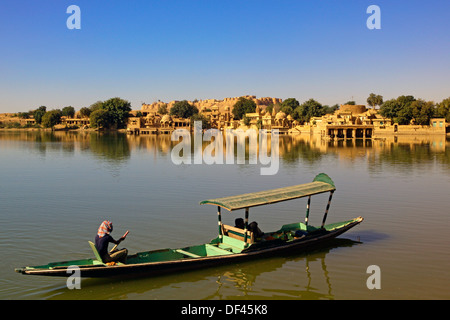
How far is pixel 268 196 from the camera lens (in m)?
11.2

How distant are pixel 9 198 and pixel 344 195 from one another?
14219 millimetres

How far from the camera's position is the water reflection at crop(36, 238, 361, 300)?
29.9 ft

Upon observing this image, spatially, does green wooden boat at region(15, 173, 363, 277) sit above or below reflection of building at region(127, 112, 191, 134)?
below

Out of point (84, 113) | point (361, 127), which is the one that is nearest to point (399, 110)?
point (361, 127)

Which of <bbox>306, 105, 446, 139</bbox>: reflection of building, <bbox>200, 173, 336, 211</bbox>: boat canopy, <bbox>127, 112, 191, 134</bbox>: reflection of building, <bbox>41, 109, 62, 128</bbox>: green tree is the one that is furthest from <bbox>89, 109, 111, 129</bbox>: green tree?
<bbox>200, 173, 336, 211</bbox>: boat canopy

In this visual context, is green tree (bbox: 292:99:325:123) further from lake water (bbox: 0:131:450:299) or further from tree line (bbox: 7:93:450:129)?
lake water (bbox: 0:131:450:299)

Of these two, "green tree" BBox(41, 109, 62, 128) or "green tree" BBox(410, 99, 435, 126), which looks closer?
"green tree" BBox(410, 99, 435, 126)

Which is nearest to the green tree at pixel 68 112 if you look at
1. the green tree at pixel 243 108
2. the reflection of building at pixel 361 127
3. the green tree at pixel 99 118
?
the green tree at pixel 99 118

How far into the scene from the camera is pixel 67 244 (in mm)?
12359

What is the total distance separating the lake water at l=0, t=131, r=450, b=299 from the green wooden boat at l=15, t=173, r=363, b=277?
1.03 ft

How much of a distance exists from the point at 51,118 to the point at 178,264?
118 metres

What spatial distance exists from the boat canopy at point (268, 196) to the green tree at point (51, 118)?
116 metres

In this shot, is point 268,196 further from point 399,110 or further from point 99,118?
point 99,118
